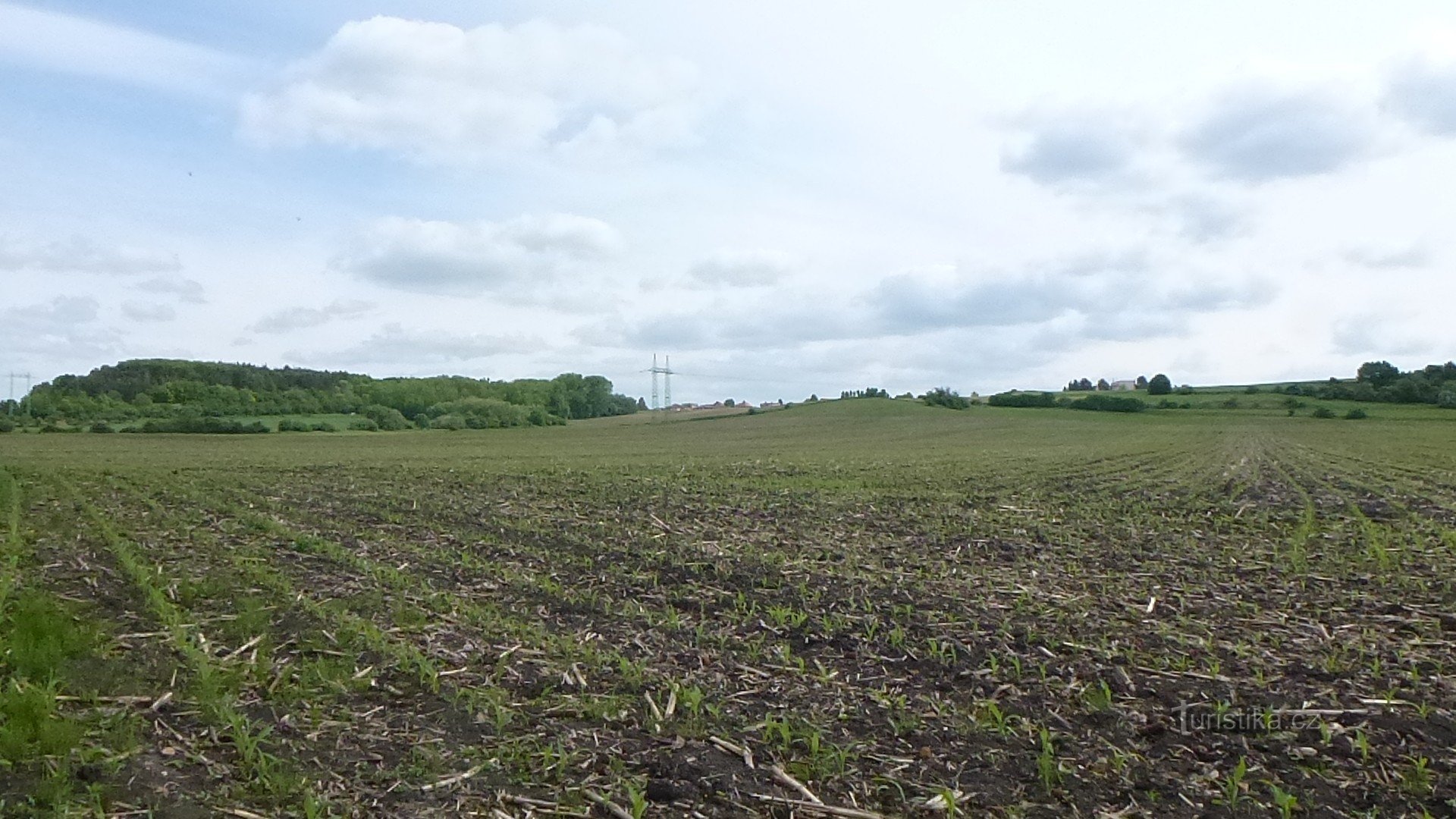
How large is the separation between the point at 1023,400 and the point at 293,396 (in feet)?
277

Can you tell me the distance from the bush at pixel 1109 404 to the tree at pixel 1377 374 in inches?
1062

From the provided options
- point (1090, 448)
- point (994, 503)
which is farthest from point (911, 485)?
point (1090, 448)

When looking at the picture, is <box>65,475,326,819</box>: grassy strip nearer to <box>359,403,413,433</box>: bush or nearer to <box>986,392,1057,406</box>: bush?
<box>359,403,413,433</box>: bush

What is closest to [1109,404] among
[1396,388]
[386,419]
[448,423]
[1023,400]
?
[1023,400]

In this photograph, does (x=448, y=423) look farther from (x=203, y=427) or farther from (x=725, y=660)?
(x=725, y=660)

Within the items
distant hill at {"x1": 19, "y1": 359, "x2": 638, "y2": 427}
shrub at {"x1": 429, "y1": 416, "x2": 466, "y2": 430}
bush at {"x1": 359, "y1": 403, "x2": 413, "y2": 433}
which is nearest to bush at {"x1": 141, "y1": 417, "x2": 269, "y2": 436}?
distant hill at {"x1": 19, "y1": 359, "x2": 638, "y2": 427}

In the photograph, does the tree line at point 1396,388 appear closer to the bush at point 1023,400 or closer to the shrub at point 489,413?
the bush at point 1023,400

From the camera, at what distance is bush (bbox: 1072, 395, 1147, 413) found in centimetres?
9738

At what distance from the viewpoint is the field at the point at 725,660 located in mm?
5555

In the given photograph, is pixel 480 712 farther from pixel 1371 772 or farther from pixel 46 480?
pixel 46 480

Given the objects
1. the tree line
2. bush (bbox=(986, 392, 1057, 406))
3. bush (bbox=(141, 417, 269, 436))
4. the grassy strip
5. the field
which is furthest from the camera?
bush (bbox=(986, 392, 1057, 406))

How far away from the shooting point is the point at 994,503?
2022 cm

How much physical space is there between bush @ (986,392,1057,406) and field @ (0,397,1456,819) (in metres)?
86.5

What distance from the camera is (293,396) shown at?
374 ft
